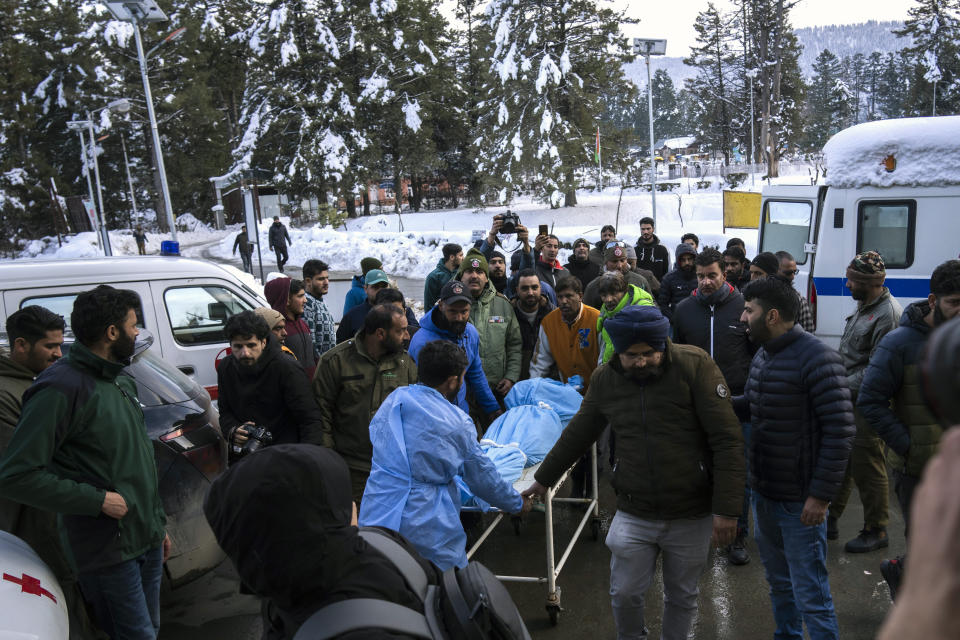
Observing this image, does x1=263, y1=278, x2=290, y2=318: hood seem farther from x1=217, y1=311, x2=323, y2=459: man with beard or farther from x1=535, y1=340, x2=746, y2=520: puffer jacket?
x1=535, y1=340, x2=746, y2=520: puffer jacket

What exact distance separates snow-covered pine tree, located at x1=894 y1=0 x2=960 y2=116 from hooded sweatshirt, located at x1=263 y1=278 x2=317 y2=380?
5642 cm

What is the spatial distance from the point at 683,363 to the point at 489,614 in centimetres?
205

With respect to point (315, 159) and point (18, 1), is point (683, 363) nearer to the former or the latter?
point (315, 159)

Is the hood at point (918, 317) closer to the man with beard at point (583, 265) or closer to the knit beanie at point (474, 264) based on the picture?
the knit beanie at point (474, 264)

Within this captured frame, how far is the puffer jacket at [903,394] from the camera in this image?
372 cm

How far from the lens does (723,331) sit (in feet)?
17.4

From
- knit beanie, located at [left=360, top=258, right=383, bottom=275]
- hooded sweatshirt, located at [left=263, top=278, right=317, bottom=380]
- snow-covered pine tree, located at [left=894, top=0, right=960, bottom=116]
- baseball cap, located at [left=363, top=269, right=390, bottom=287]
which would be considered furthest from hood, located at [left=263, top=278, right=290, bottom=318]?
snow-covered pine tree, located at [left=894, top=0, right=960, bottom=116]

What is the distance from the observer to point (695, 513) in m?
3.36

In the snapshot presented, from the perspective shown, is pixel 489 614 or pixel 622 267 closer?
pixel 489 614

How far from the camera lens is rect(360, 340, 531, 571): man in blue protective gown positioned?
10.9ft

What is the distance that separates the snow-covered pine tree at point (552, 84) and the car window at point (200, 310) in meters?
29.9

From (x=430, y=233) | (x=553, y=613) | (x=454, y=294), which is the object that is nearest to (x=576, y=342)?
(x=454, y=294)

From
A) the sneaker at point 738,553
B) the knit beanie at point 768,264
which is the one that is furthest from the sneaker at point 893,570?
the knit beanie at point 768,264

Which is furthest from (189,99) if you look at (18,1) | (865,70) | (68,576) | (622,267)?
(865,70)
